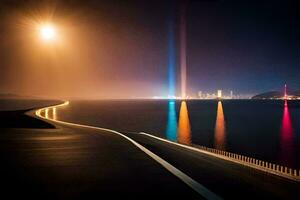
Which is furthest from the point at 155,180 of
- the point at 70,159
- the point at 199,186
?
the point at 70,159

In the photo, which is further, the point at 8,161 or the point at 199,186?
the point at 8,161

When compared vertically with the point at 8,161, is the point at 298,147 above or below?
below

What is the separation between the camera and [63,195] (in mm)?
9914

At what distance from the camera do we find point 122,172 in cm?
1388

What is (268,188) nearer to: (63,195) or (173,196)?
(173,196)

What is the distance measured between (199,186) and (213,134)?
70940mm

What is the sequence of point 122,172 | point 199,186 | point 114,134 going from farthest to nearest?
point 114,134 < point 122,172 < point 199,186

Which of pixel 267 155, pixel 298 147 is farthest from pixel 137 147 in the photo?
pixel 298 147

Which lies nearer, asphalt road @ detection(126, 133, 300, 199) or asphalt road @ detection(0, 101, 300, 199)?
asphalt road @ detection(0, 101, 300, 199)

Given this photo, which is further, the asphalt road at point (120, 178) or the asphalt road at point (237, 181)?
the asphalt road at point (237, 181)

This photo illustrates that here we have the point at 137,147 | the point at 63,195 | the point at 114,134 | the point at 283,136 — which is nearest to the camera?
the point at 63,195

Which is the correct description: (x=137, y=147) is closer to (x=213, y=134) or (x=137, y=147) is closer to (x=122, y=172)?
(x=122, y=172)

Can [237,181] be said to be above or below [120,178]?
below

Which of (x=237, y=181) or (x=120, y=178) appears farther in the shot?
(x=237, y=181)
